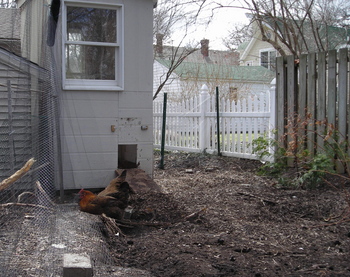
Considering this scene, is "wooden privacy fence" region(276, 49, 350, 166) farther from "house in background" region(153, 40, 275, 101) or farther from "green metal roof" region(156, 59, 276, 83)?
"green metal roof" region(156, 59, 276, 83)

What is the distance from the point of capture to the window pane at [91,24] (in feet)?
22.4

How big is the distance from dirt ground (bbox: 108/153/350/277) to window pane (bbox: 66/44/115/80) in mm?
2162

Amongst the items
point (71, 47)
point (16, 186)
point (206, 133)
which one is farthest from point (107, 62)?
point (206, 133)

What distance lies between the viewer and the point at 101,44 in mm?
6918

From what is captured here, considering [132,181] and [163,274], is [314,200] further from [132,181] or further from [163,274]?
[163,274]

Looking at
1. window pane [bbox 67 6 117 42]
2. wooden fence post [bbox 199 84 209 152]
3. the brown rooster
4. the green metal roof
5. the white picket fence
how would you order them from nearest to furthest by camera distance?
the brown rooster < window pane [bbox 67 6 117 42] < the white picket fence < wooden fence post [bbox 199 84 209 152] < the green metal roof

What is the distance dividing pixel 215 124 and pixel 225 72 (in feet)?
34.1

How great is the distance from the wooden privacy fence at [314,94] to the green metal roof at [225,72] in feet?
36.7

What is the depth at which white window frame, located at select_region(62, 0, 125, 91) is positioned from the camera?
6719 mm

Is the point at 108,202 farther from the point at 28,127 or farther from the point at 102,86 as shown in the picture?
the point at 102,86

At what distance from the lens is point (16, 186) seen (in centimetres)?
492

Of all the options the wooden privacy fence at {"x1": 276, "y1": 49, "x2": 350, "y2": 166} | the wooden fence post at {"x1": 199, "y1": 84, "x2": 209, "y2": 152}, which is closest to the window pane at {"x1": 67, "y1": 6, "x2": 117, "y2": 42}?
the wooden privacy fence at {"x1": 276, "y1": 49, "x2": 350, "y2": 166}

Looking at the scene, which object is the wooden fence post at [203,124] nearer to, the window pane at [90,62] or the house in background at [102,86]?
the house in background at [102,86]

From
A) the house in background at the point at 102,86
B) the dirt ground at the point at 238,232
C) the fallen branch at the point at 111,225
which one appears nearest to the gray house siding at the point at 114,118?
the house in background at the point at 102,86
